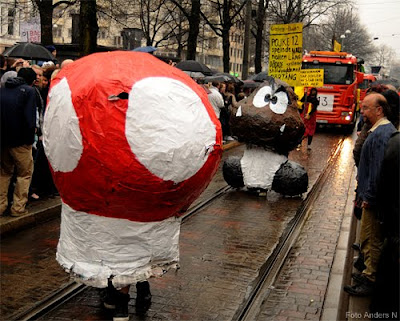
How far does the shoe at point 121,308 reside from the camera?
480 cm

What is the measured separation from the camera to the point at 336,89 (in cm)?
2327

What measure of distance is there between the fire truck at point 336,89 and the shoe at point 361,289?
60.8ft

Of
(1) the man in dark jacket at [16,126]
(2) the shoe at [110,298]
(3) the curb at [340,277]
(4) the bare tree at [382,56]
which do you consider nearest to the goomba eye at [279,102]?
(3) the curb at [340,277]

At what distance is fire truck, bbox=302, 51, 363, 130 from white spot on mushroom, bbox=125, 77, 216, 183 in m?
19.9

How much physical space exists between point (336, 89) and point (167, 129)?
20.2 m

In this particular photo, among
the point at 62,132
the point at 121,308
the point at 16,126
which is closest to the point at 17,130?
the point at 16,126

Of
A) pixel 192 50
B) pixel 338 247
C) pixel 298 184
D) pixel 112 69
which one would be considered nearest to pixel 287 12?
pixel 192 50

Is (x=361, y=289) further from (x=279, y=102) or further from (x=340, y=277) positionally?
(x=279, y=102)

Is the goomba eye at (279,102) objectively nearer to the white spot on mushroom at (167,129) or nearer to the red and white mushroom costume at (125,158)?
the red and white mushroom costume at (125,158)

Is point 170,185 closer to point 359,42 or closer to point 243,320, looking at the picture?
point 243,320

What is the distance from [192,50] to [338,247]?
1448 cm

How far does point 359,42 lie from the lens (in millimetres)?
74438

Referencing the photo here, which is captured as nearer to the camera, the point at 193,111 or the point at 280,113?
the point at 193,111

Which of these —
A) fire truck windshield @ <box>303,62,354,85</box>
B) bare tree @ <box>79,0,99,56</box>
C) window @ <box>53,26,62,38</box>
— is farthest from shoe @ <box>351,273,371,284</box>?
window @ <box>53,26,62,38</box>
